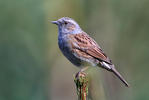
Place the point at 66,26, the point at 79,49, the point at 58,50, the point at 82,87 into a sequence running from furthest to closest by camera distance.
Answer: the point at 58,50 → the point at 66,26 → the point at 79,49 → the point at 82,87

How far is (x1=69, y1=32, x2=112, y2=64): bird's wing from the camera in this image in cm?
512

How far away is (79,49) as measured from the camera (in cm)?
513

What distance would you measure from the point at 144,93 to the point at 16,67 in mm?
2498

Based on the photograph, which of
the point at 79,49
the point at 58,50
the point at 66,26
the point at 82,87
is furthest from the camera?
the point at 58,50

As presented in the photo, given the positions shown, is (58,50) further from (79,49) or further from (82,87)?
(82,87)

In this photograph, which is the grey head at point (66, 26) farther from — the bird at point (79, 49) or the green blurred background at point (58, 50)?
the green blurred background at point (58, 50)

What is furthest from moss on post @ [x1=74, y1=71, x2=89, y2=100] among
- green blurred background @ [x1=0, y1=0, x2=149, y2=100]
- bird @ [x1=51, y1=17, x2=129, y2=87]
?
green blurred background @ [x1=0, y1=0, x2=149, y2=100]

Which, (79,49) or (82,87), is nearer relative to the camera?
(82,87)

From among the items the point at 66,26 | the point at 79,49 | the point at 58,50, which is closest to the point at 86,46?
the point at 79,49

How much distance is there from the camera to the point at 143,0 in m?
6.09

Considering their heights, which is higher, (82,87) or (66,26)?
(66,26)

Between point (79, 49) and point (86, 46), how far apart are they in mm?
139

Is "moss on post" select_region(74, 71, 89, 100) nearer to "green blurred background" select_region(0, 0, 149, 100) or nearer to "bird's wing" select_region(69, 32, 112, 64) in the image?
"bird's wing" select_region(69, 32, 112, 64)

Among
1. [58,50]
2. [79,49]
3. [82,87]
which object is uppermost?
[82,87]
